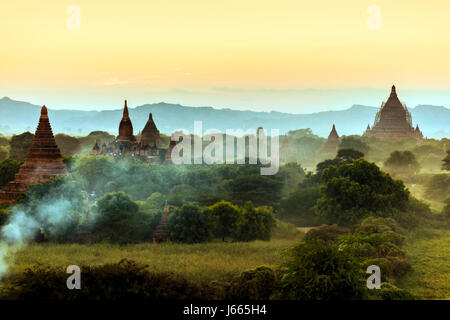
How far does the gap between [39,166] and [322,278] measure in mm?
27878

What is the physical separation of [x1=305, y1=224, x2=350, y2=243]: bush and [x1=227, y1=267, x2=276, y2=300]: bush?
10633 millimetres

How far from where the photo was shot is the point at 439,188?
182ft

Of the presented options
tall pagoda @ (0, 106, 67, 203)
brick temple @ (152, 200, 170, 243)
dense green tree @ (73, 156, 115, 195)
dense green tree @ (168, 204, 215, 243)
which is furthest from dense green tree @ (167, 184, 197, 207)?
tall pagoda @ (0, 106, 67, 203)

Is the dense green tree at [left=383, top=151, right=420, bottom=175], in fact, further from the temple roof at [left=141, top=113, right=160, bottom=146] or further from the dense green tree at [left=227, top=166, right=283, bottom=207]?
the temple roof at [left=141, top=113, right=160, bottom=146]

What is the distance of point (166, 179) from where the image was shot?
5072 centimetres

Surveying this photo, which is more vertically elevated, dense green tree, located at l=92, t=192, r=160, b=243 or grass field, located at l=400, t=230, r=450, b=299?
dense green tree, located at l=92, t=192, r=160, b=243

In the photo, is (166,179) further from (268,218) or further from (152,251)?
(152,251)

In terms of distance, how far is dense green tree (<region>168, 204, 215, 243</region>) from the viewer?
108ft

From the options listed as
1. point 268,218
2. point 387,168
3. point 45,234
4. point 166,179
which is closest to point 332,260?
point 268,218

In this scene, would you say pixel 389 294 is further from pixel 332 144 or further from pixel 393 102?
pixel 393 102

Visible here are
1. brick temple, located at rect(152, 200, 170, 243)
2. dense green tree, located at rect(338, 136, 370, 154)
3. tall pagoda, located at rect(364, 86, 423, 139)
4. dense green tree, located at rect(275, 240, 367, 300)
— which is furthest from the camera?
tall pagoda, located at rect(364, 86, 423, 139)

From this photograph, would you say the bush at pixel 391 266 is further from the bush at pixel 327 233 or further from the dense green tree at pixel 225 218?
the dense green tree at pixel 225 218

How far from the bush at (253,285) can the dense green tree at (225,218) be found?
1244cm
